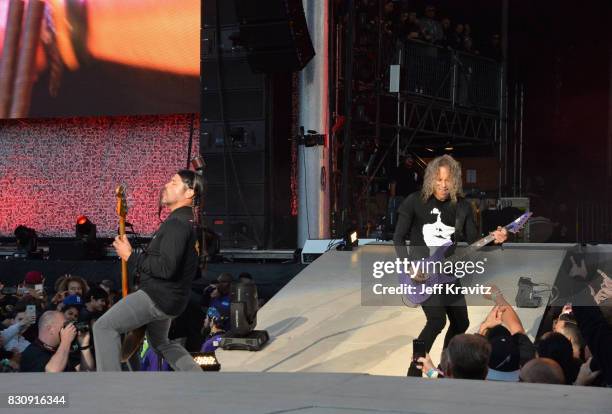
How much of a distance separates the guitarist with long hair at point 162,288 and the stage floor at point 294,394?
1.03 metres

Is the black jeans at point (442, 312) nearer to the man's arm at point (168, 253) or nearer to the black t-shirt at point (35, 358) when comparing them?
the man's arm at point (168, 253)

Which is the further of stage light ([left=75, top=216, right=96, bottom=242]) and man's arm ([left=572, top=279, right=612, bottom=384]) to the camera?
stage light ([left=75, top=216, right=96, bottom=242])

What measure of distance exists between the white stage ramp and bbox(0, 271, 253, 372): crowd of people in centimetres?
46

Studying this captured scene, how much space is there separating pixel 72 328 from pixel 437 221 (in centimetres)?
249

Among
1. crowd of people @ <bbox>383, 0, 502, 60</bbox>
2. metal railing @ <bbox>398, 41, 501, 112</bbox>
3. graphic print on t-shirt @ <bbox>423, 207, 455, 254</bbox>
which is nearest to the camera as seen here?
Result: graphic print on t-shirt @ <bbox>423, 207, 455, 254</bbox>

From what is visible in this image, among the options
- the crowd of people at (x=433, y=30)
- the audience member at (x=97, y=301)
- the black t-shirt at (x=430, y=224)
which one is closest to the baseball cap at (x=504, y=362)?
the black t-shirt at (x=430, y=224)

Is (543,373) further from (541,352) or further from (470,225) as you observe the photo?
(470,225)

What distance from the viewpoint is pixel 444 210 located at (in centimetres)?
607

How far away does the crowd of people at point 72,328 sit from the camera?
5.33m

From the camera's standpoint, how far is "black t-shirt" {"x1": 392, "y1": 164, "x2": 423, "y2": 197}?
12.2 m

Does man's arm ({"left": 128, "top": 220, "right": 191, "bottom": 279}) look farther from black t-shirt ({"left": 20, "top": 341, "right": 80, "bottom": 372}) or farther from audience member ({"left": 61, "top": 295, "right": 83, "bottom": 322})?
audience member ({"left": 61, "top": 295, "right": 83, "bottom": 322})

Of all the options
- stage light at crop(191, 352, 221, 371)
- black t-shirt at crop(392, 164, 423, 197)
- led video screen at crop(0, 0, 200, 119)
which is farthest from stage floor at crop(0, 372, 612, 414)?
led video screen at crop(0, 0, 200, 119)

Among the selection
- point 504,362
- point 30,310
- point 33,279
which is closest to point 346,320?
point 30,310

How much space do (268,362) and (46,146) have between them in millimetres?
9258
